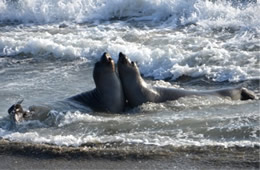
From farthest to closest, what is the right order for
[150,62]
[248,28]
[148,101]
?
[248,28] → [150,62] → [148,101]

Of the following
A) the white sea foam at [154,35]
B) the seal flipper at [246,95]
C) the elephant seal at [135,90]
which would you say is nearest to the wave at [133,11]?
the white sea foam at [154,35]

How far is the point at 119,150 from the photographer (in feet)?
22.6

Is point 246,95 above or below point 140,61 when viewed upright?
below

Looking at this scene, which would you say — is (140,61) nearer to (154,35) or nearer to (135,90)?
(154,35)

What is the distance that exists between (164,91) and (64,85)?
2464 millimetres

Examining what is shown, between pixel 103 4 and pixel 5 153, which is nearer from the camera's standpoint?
pixel 5 153

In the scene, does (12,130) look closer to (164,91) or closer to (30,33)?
(164,91)

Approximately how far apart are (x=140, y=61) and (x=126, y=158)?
644cm

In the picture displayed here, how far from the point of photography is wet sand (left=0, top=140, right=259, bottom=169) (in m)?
6.33

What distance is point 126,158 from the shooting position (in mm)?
6668

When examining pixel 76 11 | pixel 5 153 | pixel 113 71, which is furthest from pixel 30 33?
pixel 5 153

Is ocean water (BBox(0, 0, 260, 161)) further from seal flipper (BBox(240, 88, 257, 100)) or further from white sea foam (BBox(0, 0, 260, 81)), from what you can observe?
seal flipper (BBox(240, 88, 257, 100))

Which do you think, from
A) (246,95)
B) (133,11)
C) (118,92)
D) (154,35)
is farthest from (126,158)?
(133,11)

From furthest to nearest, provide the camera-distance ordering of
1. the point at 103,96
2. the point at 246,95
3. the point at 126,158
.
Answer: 1. the point at 246,95
2. the point at 103,96
3. the point at 126,158
